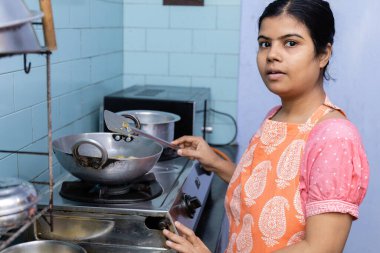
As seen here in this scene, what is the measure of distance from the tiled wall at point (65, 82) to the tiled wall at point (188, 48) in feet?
0.29

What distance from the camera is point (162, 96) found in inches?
86.0

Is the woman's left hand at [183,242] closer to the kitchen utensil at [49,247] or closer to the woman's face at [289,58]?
the kitchen utensil at [49,247]

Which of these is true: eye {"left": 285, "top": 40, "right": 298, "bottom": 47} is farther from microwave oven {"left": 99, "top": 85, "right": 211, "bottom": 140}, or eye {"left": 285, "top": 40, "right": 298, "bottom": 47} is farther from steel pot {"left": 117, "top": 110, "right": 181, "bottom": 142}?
microwave oven {"left": 99, "top": 85, "right": 211, "bottom": 140}

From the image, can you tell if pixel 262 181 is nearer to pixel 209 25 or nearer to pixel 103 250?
pixel 103 250

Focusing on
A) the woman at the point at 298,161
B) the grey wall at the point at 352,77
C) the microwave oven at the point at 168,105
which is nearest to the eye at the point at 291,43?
the woman at the point at 298,161

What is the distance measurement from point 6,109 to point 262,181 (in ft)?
2.42

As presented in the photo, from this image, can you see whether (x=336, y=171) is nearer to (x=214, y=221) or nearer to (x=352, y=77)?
(x=214, y=221)

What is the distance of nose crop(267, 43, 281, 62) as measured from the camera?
1.18 m

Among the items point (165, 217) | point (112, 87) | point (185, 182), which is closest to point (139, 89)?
point (112, 87)

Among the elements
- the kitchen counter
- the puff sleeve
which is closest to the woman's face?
the puff sleeve

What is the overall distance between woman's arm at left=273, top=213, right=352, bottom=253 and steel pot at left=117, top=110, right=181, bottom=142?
817mm

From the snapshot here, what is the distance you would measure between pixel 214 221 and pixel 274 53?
2.26 ft

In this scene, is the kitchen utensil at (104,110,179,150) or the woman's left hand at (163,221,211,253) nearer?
the woman's left hand at (163,221,211,253)

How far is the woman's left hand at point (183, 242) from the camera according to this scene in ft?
4.02
